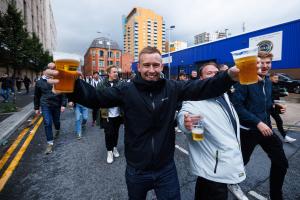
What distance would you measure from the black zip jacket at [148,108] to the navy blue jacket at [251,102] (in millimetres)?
947

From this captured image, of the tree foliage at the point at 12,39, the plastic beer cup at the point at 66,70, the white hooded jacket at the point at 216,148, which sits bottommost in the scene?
the white hooded jacket at the point at 216,148

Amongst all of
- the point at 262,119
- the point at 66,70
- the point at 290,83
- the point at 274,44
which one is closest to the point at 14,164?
the point at 66,70

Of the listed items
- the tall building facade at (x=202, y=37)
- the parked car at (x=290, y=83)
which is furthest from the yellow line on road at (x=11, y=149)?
the tall building facade at (x=202, y=37)

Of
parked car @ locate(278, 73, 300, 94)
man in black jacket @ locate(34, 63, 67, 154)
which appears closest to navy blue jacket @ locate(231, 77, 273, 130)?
man in black jacket @ locate(34, 63, 67, 154)

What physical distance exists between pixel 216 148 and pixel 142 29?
122088 millimetres

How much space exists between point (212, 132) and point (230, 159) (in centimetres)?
28

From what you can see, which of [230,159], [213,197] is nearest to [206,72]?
[230,159]

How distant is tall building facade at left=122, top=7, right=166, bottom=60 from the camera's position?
117 metres

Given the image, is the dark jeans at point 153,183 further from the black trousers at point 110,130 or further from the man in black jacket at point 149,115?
the black trousers at point 110,130

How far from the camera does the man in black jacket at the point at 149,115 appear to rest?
1.65 metres

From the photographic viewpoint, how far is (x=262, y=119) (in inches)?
97.5

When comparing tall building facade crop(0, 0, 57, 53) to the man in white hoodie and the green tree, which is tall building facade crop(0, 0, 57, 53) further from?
the man in white hoodie

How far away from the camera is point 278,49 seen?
15406 millimetres

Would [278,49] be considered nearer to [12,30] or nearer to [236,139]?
[236,139]
